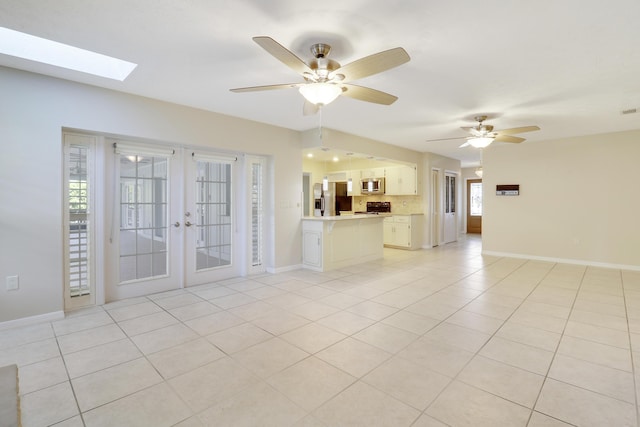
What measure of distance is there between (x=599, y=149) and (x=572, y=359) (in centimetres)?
535

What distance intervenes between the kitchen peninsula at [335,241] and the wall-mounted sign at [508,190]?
321 cm

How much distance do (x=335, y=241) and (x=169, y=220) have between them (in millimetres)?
2778

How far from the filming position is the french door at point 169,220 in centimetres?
385

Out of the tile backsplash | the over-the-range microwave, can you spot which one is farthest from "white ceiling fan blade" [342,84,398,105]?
the tile backsplash

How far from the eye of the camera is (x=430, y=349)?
8.39 feet

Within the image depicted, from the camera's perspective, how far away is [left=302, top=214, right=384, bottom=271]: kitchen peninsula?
5375 millimetres

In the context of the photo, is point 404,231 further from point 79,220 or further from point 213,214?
point 79,220

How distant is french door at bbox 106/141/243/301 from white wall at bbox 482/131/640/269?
5927 millimetres

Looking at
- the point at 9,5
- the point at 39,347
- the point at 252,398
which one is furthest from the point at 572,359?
the point at 9,5

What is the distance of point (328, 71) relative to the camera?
2549 millimetres

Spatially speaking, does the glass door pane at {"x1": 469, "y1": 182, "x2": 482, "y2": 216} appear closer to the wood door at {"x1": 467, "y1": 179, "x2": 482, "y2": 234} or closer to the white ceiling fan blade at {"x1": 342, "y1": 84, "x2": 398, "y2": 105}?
the wood door at {"x1": 467, "y1": 179, "x2": 482, "y2": 234}

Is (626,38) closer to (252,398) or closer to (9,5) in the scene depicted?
(252,398)

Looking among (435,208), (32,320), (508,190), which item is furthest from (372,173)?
(32,320)

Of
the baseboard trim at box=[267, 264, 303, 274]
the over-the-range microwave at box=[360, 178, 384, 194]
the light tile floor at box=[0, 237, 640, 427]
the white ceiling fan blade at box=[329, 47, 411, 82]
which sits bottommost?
the light tile floor at box=[0, 237, 640, 427]
